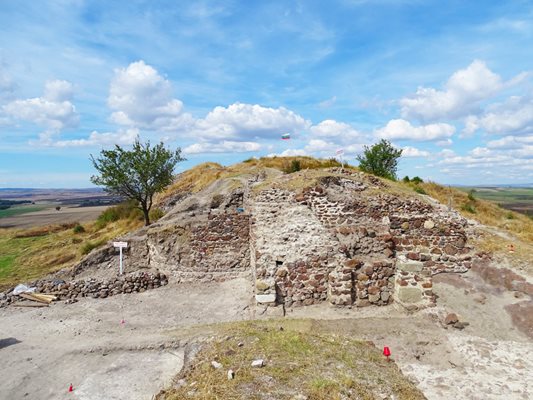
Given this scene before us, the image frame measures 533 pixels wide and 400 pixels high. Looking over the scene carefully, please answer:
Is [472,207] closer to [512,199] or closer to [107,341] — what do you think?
[107,341]

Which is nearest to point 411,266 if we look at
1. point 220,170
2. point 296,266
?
point 296,266

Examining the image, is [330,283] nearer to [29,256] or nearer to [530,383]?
[530,383]

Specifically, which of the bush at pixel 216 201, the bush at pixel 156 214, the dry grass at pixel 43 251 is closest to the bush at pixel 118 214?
the dry grass at pixel 43 251

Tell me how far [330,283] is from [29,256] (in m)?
30.3

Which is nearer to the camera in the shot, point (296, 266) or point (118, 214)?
point (296, 266)

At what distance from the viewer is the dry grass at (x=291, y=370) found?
568 cm

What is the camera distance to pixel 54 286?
1423 centimetres

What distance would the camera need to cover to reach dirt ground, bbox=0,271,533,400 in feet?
23.1

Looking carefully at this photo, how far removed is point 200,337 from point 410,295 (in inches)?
248

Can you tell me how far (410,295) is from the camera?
1002cm

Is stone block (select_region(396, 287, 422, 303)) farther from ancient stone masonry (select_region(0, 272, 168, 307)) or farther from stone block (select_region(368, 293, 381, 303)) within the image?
ancient stone masonry (select_region(0, 272, 168, 307))

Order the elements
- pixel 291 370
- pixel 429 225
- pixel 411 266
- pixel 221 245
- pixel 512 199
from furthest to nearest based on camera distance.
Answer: pixel 512 199
pixel 221 245
pixel 429 225
pixel 411 266
pixel 291 370

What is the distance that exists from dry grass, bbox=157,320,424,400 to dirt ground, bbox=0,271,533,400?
2.75ft

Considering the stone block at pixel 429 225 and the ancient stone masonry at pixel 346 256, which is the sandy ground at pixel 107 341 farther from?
the stone block at pixel 429 225
